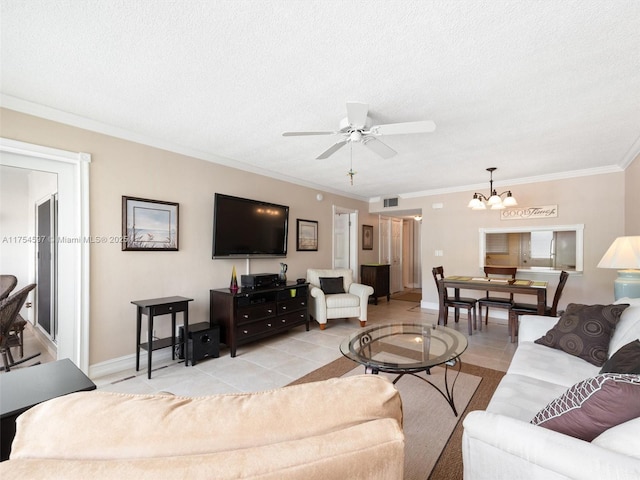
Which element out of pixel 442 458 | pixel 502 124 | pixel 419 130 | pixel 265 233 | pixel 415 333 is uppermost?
pixel 502 124

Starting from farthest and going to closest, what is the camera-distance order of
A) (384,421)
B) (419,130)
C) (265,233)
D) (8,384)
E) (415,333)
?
(265,233) → (415,333) → (419,130) → (8,384) → (384,421)

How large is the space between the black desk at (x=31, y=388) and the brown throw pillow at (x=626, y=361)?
2.43 m

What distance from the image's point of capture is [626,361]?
55.5 inches

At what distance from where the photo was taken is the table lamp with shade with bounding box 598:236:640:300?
2703mm

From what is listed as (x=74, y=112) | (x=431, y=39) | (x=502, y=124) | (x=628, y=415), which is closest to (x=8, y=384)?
(x=74, y=112)

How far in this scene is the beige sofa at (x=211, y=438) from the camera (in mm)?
501

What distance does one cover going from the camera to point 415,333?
291 cm

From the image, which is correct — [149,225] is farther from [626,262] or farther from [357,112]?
[626,262]

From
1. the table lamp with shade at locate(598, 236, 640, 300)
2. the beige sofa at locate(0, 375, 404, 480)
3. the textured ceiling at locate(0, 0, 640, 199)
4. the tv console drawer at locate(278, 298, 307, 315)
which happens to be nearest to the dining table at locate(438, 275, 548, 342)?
the table lamp with shade at locate(598, 236, 640, 300)

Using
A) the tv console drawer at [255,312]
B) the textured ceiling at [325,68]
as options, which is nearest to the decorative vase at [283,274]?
the tv console drawer at [255,312]

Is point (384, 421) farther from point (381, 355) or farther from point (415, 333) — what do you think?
point (415, 333)

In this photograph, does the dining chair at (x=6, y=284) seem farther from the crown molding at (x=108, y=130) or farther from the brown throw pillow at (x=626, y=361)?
the brown throw pillow at (x=626, y=361)

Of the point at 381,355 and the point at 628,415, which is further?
the point at 381,355

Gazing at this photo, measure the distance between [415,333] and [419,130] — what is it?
73.8 inches
